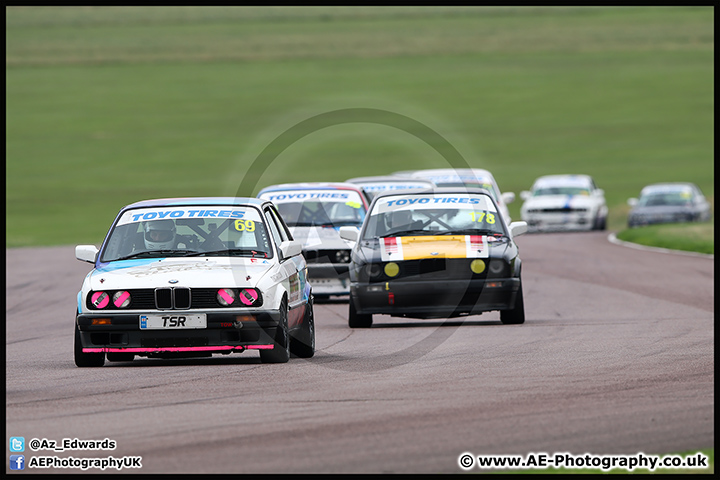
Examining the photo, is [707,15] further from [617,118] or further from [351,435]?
[351,435]

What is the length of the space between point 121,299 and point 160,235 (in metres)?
1.17

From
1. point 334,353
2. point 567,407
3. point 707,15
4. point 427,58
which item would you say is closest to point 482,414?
point 567,407

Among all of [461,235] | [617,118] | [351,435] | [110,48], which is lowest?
[351,435]

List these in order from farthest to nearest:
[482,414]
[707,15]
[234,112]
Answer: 1. [707,15]
2. [234,112]
3. [482,414]

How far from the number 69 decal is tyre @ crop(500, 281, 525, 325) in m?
3.96

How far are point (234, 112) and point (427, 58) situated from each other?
1800cm

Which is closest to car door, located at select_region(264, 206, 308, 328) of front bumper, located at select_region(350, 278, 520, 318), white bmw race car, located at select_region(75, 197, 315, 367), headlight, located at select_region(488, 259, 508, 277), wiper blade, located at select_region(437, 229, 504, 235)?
white bmw race car, located at select_region(75, 197, 315, 367)

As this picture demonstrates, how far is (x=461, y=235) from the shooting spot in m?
15.8

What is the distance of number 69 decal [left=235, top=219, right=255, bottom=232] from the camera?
12547 millimetres

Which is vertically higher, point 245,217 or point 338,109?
point 338,109

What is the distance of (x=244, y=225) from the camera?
12.6m

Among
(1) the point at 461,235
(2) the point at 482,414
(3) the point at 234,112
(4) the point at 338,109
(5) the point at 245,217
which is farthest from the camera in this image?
(3) the point at 234,112

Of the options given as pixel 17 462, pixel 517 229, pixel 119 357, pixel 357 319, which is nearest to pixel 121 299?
pixel 119 357

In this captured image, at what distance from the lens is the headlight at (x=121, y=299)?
1145 cm
